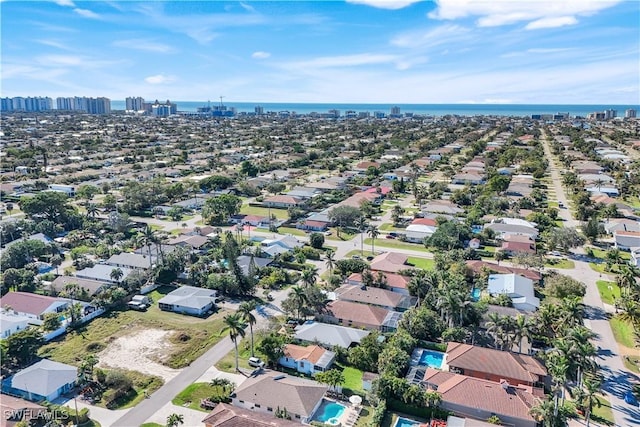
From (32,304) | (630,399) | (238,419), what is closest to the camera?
(238,419)

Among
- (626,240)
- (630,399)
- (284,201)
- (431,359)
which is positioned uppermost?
(284,201)

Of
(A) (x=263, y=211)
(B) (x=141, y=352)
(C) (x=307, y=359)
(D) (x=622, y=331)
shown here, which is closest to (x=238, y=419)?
(C) (x=307, y=359)

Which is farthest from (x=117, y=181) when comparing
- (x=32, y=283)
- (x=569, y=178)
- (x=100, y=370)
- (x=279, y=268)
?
(x=569, y=178)

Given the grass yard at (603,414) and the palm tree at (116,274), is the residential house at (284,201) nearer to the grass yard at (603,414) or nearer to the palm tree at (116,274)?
the palm tree at (116,274)

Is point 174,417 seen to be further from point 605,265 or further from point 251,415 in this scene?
point 605,265

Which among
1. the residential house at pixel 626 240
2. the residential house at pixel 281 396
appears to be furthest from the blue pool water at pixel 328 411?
the residential house at pixel 626 240

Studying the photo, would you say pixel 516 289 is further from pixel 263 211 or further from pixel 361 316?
pixel 263 211

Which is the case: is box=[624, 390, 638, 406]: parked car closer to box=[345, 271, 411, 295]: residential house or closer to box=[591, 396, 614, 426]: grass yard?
box=[591, 396, 614, 426]: grass yard
